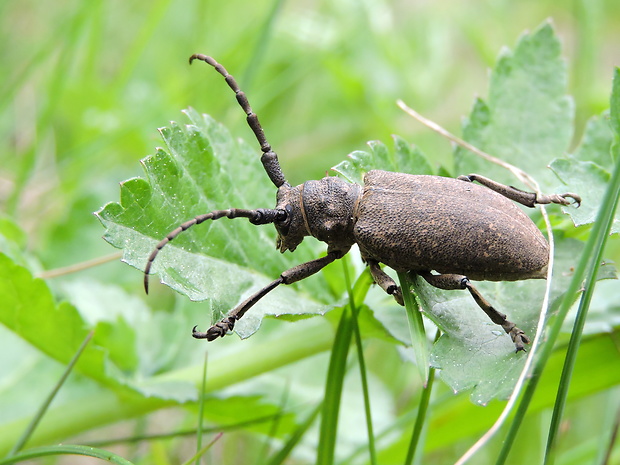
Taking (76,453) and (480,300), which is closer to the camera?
(76,453)

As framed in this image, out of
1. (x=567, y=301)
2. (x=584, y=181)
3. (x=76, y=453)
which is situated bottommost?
(x=76, y=453)

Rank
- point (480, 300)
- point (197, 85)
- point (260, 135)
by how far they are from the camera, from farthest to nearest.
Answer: point (197, 85) → point (260, 135) → point (480, 300)

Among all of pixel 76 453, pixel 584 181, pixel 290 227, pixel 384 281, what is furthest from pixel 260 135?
pixel 76 453

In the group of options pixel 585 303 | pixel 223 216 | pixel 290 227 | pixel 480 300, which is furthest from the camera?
pixel 290 227

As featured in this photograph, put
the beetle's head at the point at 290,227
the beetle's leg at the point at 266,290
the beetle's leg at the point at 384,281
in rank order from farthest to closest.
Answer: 1. the beetle's head at the point at 290,227
2. the beetle's leg at the point at 384,281
3. the beetle's leg at the point at 266,290

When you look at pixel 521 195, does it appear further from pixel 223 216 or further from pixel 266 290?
pixel 223 216

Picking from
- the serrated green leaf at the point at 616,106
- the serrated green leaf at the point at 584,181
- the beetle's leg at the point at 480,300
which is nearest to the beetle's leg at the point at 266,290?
the beetle's leg at the point at 480,300

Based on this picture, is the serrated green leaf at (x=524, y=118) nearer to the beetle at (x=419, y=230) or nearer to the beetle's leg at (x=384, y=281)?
the beetle at (x=419, y=230)
